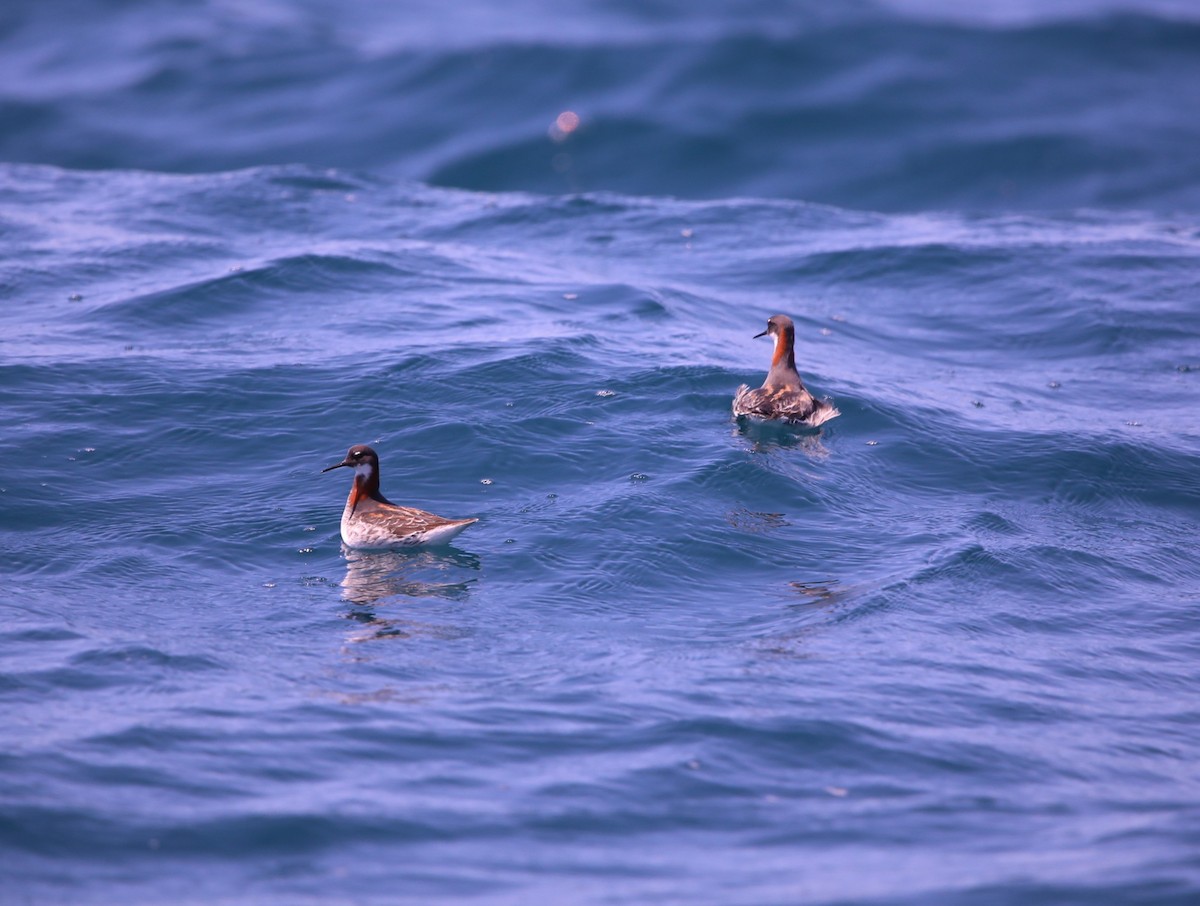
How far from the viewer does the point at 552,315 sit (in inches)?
837

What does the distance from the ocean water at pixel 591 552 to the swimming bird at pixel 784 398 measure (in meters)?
0.30

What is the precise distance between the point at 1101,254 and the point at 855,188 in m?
10.2

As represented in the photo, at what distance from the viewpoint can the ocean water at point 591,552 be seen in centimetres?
929

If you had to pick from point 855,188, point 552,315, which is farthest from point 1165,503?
point 855,188

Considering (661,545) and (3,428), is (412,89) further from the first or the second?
(661,545)

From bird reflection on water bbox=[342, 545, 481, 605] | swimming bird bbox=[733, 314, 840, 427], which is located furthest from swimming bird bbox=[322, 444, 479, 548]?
swimming bird bbox=[733, 314, 840, 427]

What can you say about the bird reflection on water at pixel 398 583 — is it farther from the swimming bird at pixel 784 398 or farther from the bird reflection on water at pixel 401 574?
the swimming bird at pixel 784 398

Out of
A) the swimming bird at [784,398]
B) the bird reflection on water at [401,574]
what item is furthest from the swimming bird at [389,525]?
the swimming bird at [784,398]

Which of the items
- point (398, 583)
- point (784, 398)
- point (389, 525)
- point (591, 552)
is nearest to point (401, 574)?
point (398, 583)

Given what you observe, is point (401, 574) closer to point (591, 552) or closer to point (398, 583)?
point (398, 583)

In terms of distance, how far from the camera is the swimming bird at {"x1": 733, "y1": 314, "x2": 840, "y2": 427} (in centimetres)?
1697

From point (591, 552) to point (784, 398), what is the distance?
4.38 meters

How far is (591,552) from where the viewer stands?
13797 millimetres

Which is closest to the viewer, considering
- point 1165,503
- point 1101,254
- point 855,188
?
point 1165,503
